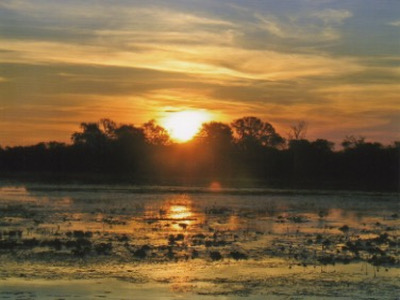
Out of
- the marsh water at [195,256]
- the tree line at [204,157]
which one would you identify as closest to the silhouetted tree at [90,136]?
the tree line at [204,157]

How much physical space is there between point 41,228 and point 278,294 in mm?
10021

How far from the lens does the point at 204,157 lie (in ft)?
326

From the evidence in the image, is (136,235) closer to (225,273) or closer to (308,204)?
(225,273)

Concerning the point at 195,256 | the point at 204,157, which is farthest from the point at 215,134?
the point at 195,256

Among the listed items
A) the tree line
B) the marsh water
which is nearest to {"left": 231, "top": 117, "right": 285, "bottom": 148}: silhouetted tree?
the tree line

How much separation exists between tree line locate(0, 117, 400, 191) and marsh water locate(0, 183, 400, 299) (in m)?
59.5

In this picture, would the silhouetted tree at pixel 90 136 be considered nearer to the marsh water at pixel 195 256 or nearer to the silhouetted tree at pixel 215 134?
the silhouetted tree at pixel 215 134

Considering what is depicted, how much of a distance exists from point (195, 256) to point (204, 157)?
85.0m

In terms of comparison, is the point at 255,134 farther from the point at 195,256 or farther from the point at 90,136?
the point at 195,256

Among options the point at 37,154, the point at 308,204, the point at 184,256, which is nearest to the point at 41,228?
the point at 184,256

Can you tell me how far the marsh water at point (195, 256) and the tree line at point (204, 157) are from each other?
59549mm

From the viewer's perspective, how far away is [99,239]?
1662 centimetres

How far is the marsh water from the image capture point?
36.6ft

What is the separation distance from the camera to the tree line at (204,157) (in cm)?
8375
